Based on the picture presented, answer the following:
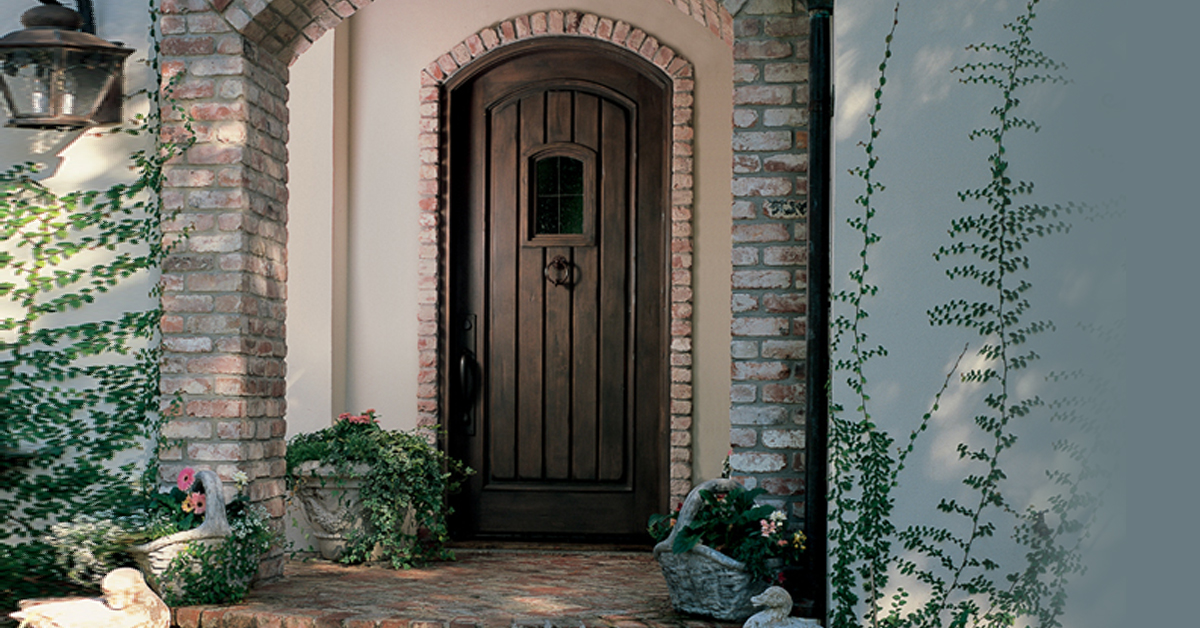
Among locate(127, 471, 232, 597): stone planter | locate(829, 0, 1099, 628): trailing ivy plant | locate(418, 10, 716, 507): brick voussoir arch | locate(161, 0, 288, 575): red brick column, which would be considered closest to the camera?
locate(829, 0, 1099, 628): trailing ivy plant

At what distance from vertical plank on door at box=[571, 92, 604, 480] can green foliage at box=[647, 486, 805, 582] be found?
5.63ft

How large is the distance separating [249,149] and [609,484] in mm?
2343

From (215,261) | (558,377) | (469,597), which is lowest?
(469,597)

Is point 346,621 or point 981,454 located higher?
point 981,454

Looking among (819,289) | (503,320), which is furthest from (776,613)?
(503,320)

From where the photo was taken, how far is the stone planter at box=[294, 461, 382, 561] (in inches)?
175

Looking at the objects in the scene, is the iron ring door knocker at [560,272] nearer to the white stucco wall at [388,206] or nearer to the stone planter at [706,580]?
the white stucco wall at [388,206]

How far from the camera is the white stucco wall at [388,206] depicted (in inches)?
197

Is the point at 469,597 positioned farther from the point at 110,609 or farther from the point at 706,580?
the point at 110,609

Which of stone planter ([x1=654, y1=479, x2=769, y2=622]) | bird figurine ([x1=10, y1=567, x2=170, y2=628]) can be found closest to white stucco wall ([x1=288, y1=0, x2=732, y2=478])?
stone planter ([x1=654, y1=479, x2=769, y2=622])

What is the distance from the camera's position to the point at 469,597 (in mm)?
3707

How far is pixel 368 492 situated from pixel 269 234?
1.19 m

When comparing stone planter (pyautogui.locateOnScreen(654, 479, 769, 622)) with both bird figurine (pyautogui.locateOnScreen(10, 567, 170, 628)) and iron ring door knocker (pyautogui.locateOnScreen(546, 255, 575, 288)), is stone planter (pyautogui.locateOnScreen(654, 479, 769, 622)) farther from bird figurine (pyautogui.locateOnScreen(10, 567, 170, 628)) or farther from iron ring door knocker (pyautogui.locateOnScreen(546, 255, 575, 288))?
iron ring door knocker (pyautogui.locateOnScreen(546, 255, 575, 288))

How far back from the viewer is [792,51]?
3.54 metres
